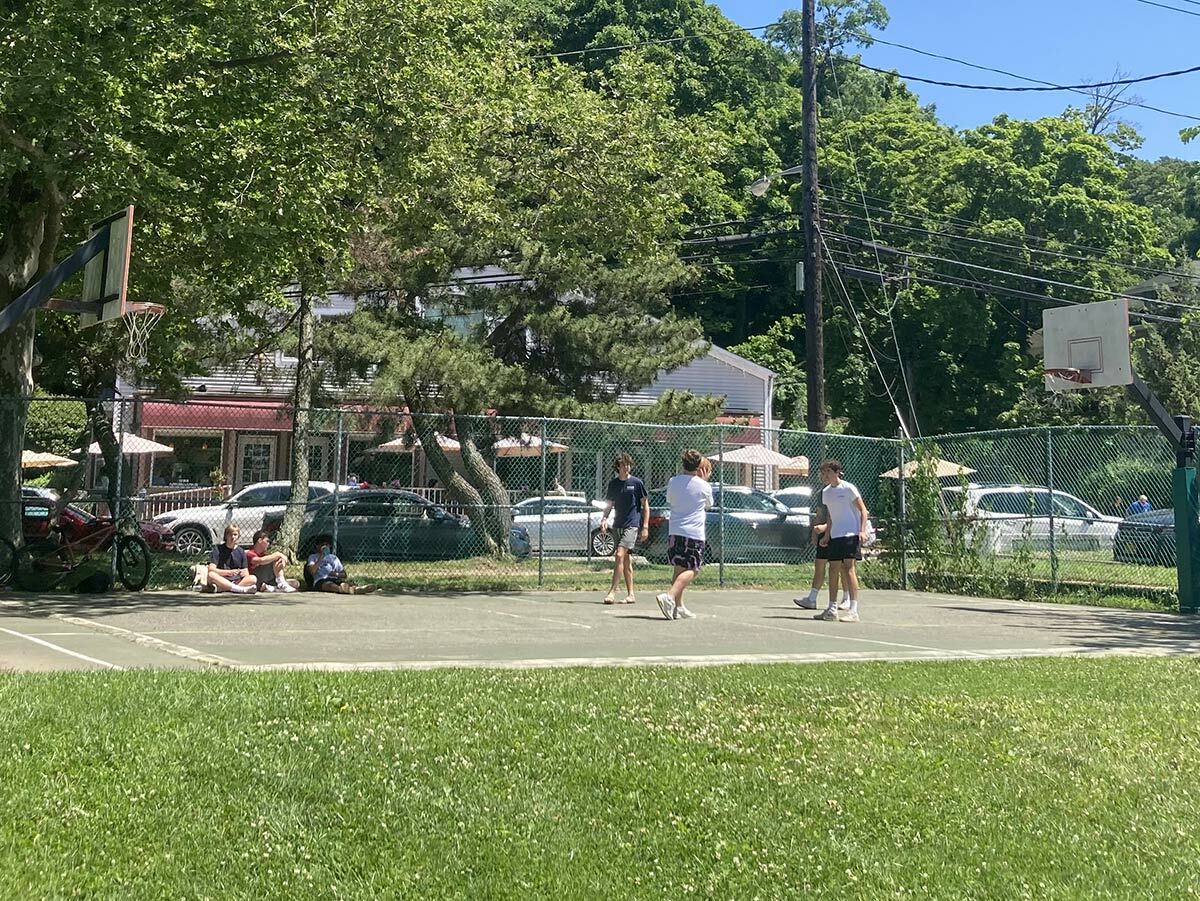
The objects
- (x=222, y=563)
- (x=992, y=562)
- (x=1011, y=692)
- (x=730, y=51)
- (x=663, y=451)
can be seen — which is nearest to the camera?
→ (x=1011, y=692)

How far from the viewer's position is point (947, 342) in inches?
1921

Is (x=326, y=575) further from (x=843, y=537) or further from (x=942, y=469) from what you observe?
(x=942, y=469)

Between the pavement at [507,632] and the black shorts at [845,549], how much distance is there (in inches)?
28.8

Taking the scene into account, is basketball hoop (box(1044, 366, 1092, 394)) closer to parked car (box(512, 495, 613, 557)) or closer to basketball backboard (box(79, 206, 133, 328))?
parked car (box(512, 495, 613, 557))

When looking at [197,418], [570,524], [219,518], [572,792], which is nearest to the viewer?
[572,792]

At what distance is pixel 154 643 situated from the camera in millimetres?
9242

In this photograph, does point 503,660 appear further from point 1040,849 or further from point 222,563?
point 222,563

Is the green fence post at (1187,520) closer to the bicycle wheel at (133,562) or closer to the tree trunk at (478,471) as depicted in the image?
the tree trunk at (478,471)

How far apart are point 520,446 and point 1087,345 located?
9.96 metres

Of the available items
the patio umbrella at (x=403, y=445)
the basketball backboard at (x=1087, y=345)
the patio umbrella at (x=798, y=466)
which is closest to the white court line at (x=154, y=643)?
the patio umbrella at (x=403, y=445)

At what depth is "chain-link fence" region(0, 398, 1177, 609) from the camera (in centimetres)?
1573

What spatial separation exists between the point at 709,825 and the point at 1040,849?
129 cm

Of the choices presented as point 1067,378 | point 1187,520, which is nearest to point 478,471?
point 1067,378

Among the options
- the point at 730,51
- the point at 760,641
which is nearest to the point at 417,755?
the point at 760,641
